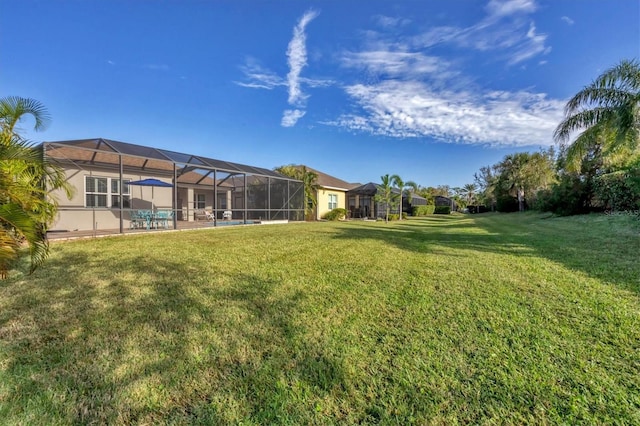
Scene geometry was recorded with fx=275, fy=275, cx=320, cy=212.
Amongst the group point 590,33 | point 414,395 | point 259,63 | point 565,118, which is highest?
point 259,63

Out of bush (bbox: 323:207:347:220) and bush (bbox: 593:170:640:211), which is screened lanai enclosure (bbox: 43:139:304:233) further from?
bush (bbox: 593:170:640:211)

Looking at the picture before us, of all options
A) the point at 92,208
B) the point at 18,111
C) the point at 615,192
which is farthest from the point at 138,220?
the point at 615,192

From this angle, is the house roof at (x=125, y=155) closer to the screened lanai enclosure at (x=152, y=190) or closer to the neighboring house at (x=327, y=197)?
the screened lanai enclosure at (x=152, y=190)

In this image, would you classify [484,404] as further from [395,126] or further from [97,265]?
[395,126]

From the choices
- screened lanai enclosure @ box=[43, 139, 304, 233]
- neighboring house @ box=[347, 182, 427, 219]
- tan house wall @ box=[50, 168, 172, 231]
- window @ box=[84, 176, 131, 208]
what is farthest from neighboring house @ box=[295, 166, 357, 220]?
window @ box=[84, 176, 131, 208]

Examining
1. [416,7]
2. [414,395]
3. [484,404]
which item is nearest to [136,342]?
[414,395]

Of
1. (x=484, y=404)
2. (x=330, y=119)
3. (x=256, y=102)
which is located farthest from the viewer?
(x=330, y=119)

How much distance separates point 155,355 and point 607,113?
54.2 feet

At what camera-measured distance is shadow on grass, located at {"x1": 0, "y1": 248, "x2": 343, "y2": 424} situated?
207cm

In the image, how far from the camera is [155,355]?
2.75m

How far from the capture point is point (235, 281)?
4.95 meters

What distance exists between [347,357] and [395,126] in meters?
21.8

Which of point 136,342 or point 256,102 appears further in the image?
point 256,102

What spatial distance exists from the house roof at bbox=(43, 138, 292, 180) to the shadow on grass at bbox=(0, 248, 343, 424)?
785cm
